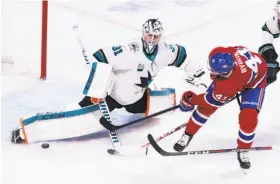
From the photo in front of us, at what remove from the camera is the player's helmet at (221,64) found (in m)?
2.15

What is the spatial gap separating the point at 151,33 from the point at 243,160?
0.72m

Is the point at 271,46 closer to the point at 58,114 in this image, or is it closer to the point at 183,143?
the point at 183,143

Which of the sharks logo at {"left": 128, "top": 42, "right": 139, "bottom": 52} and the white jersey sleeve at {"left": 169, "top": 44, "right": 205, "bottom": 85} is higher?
the sharks logo at {"left": 128, "top": 42, "right": 139, "bottom": 52}

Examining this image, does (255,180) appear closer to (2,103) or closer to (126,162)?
(126,162)

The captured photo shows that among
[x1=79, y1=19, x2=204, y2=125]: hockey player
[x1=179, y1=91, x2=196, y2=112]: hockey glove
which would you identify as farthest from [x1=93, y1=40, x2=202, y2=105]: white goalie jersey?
[x1=179, y1=91, x2=196, y2=112]: hockey glove

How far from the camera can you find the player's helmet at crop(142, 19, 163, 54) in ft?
7.93

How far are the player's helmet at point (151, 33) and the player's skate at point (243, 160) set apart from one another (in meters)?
0.65

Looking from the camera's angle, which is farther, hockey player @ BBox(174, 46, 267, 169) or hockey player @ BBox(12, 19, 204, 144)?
hockey player @ BBox(12, 19, 204, 144)

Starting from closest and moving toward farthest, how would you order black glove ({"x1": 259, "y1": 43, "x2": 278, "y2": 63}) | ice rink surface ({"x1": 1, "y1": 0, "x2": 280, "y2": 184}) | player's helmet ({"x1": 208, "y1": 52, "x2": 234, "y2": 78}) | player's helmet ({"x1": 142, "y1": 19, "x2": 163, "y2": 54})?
player's helmet ({"x1": 208, "y1": 52, "x2": 234, "y2": 78})
ice rink surface ({"x1": 1, "y1": 0, "x2": 280, "y2": 184})
player's helmet ({"x1": 142, "y1": 19, "x2": 163, "y2": 54})
black glove ({"x1": 259, "y1": 43, "x2": 278, "y2": 63})

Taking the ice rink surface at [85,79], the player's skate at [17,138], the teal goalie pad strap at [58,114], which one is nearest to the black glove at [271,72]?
the ice rink surface at [85,79]

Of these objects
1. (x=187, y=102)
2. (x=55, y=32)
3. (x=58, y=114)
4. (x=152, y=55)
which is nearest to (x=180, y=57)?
(x=152, y=55)

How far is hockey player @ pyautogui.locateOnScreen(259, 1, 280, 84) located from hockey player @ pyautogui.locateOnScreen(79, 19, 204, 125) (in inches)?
13.9

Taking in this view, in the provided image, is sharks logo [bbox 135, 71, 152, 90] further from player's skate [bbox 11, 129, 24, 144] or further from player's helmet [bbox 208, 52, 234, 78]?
player's skate [bbox 11, 129, 24, 144]

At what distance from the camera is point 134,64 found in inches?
98.3
